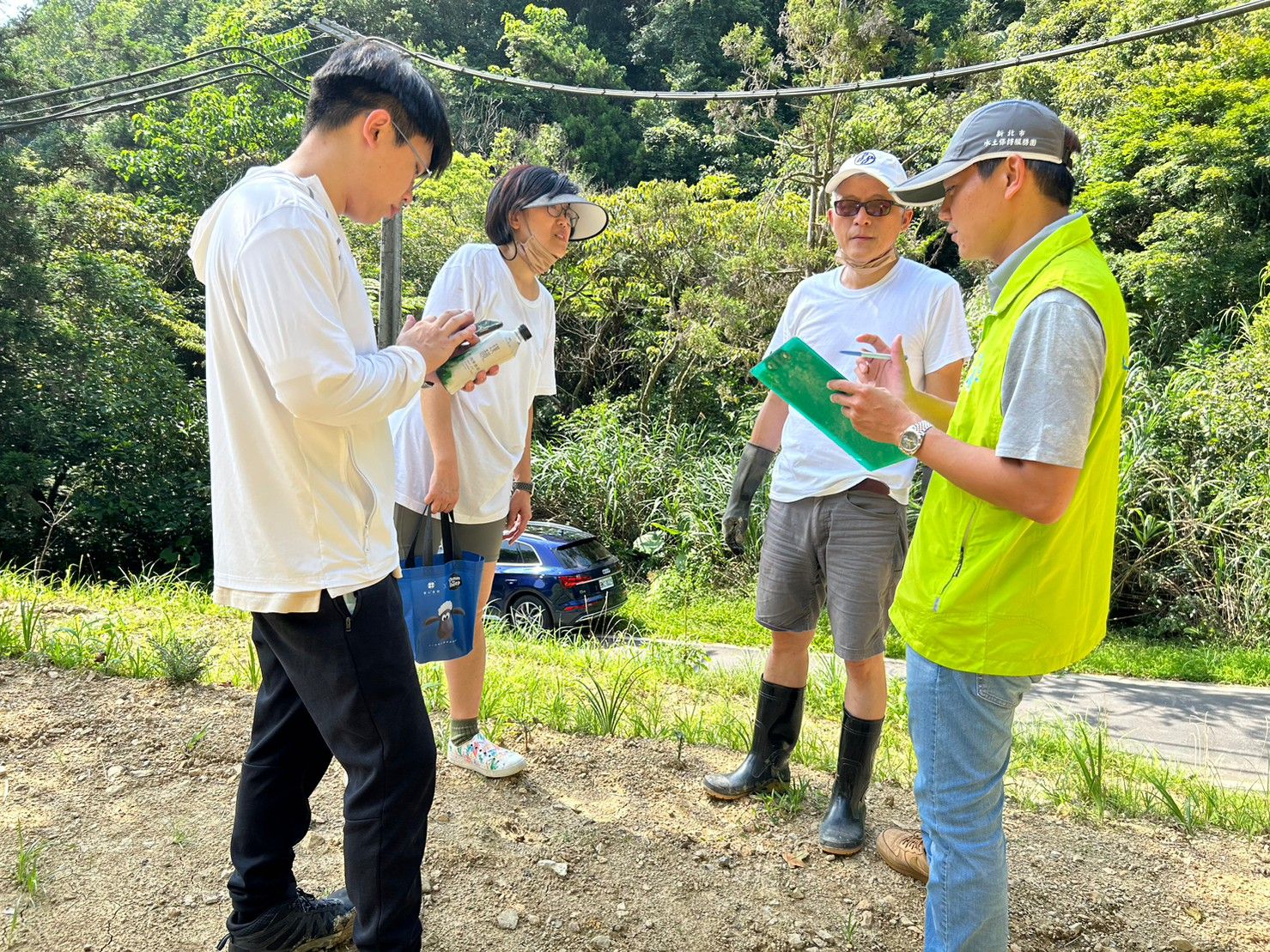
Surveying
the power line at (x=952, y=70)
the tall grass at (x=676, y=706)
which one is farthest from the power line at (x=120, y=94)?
the tall grass at (x=676, y=706)

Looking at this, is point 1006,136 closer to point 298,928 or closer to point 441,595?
point 441,595

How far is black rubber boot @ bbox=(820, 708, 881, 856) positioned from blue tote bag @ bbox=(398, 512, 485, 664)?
48.1 inches

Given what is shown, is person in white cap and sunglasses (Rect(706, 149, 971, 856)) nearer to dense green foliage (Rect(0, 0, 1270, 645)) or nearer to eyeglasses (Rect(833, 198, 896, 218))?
eyeglasses (Rect(833, 198, 896, 218))

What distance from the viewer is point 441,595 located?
8.55ft

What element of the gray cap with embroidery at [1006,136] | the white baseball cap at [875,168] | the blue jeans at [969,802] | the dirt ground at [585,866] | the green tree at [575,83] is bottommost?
the dirt ground at [585,866]

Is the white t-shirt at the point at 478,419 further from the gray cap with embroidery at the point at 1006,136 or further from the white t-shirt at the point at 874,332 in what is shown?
the gray cap with embroidery at the point at 1006,136

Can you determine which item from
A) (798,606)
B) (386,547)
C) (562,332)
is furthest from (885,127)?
(386,547)

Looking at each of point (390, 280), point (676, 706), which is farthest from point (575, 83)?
point (676, 706)

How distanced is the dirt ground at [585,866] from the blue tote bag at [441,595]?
563 mm

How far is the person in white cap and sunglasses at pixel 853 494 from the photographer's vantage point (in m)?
2.61

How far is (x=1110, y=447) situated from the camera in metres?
1.68

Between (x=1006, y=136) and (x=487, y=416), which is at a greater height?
(x=1006, y=136)

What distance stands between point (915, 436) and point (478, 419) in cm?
148

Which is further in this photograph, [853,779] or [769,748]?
[769,748]
